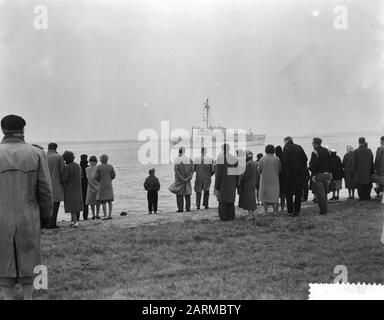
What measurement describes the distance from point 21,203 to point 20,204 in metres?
0.01

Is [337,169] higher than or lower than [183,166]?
lower

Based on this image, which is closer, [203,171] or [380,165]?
[380,165]

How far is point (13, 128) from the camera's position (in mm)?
5445

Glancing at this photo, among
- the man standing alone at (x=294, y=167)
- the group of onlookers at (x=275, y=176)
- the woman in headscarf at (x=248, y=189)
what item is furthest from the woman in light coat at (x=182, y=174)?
the man standing alone at (x=294, y=167)

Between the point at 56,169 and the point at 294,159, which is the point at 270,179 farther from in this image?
the point at 56,169

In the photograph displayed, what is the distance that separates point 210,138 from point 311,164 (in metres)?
118

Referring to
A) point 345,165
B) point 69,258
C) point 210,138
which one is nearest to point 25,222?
point 69,258

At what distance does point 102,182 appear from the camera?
14.1 meters

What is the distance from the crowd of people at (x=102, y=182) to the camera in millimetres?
5254

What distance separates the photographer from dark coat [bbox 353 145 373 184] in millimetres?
15133

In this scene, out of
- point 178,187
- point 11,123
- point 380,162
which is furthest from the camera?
point 178,187

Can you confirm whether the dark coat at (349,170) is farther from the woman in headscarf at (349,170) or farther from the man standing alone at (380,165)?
the man standing alone at (380,165)

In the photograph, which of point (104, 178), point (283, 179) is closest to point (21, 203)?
point (283, 179)

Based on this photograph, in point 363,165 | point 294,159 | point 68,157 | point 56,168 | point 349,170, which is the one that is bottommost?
point 349,170
